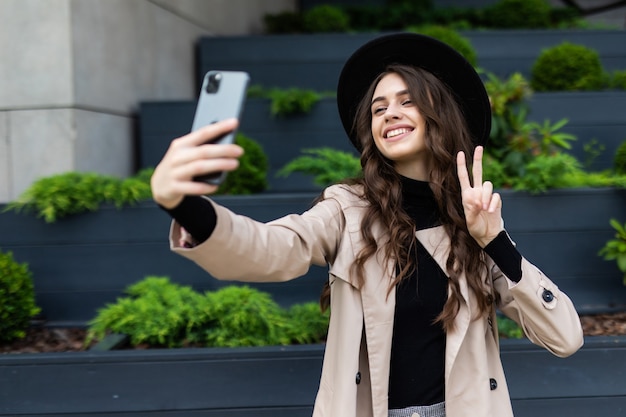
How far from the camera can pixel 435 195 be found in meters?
1.93

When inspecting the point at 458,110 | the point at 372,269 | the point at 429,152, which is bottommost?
the point at 372,269

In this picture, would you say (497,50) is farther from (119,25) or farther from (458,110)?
(458,110)

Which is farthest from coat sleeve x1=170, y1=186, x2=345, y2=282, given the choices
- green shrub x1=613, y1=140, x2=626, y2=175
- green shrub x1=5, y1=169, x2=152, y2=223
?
green shrub x1=613, y1=140, x2=626, y2=175

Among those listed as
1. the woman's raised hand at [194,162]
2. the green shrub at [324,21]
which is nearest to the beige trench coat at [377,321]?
the woman's raised hand at [194,162]

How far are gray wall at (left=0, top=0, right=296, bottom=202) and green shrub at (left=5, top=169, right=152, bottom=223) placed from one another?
1.20 feet

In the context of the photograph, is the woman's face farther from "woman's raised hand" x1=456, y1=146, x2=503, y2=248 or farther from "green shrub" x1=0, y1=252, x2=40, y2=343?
"green shrub" x1=0, y1=252, x2=40, y2=343

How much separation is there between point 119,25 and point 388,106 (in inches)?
142

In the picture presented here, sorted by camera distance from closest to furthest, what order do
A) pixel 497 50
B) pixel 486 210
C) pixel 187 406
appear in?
1. pixel 486 210
2. pixel 187 406
3. pixel 497 50

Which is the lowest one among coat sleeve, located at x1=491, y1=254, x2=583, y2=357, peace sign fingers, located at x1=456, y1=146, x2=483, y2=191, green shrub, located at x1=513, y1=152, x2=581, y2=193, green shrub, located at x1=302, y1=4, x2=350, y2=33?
coat sleeve, located at x1=491, y1=254, x2=583, y2=357

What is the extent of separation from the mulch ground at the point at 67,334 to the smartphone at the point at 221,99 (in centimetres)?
249

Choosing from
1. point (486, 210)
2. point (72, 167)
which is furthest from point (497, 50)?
point (486, 210)

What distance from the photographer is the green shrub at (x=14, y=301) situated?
330cm

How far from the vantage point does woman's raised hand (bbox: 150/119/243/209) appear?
4.05 feet

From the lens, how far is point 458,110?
6.61ft
